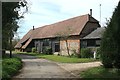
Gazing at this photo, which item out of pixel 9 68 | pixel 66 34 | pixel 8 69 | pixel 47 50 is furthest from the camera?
pixel 47 50

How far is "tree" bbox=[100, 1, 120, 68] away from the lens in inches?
698

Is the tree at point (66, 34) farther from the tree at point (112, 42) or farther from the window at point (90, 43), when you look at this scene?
the tree at point (112, 42)

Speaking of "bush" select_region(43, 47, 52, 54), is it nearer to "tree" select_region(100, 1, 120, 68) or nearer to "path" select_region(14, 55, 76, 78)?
"path" select_region(14, 55, 76, 78)

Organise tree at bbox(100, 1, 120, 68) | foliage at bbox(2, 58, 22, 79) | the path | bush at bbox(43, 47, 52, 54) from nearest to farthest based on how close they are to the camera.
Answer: foliage at bbox(2, 58, 22, 79) < tree at bbox(100, 1, 120, 68) < the path < bush at bbox(43, 47, 52, 54)

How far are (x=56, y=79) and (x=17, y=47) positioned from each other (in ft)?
216

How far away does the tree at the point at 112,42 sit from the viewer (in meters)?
17.7

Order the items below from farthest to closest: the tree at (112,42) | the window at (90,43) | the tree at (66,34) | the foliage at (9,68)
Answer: the tree at (66,34) < the window at (90,43) < the tree at (112,42) < the foliage at (9,68)

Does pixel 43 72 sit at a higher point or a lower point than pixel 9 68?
lower

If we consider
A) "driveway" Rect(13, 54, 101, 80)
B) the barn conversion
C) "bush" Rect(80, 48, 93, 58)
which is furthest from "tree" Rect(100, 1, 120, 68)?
"bush" Rect(80, 48, 93, 58)

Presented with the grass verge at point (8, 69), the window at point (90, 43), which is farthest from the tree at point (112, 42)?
the window at point (90, 43)

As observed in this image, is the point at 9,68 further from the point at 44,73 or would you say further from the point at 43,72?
the point at 43,72

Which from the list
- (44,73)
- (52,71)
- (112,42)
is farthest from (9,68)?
(112,42)

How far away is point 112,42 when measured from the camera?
18328mm

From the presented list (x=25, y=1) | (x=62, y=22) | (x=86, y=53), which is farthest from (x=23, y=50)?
(x=25, y=1)
